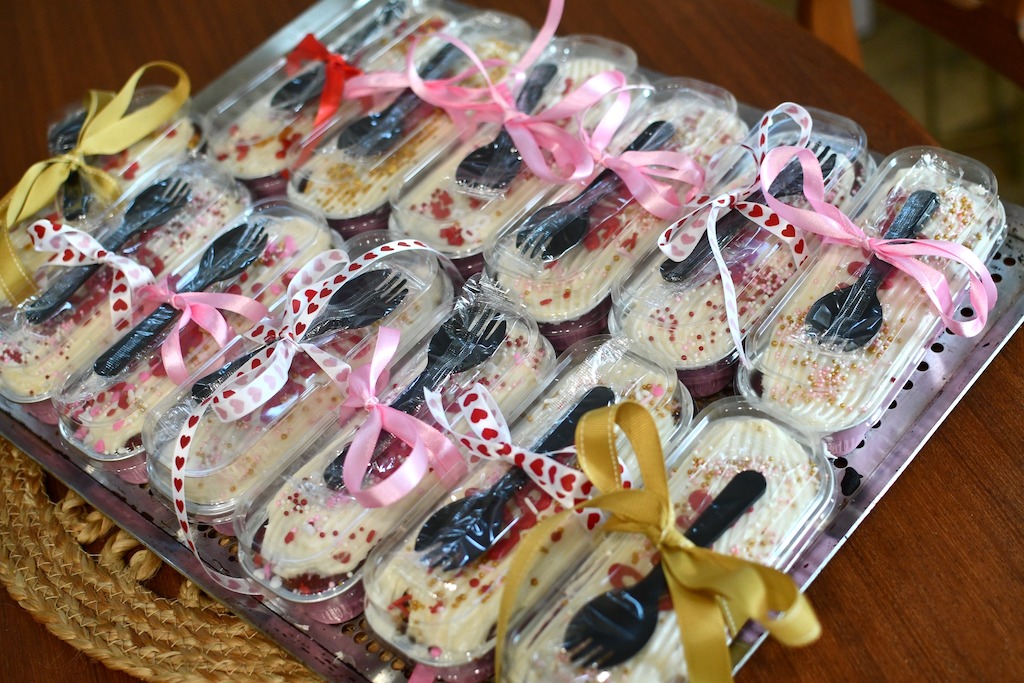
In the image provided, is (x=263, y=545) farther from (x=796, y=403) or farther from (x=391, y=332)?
(x=796, y=403)

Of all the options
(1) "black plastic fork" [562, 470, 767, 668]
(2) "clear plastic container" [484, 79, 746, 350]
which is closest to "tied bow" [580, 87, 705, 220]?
(2) "clear plastic container" [484, 79, 746, 350]

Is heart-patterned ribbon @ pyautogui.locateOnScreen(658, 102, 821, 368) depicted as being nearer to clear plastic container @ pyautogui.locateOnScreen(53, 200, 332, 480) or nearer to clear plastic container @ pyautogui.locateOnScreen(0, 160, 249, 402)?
clear plastic container @ pyautogui.locateOnScreen(53, 200, 332, 480)

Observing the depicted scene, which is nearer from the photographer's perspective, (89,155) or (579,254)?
(579,254)

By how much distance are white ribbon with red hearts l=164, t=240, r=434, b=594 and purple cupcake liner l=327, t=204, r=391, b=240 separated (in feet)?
0.67

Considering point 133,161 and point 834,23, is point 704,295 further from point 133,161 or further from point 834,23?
point 133,161

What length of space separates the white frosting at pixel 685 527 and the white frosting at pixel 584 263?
11.7 inches

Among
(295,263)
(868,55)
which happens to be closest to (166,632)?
(295,263)

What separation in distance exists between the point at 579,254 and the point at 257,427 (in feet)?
1.72

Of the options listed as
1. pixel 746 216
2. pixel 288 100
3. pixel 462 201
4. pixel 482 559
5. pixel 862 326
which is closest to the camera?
pixel 482 559

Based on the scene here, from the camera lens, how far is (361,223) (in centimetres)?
169

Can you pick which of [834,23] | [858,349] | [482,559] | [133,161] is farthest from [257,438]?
[834,23]

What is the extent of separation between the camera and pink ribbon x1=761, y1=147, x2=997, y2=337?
1.30 meters

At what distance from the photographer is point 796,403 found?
4.21ft

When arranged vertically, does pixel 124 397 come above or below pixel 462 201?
A: below
